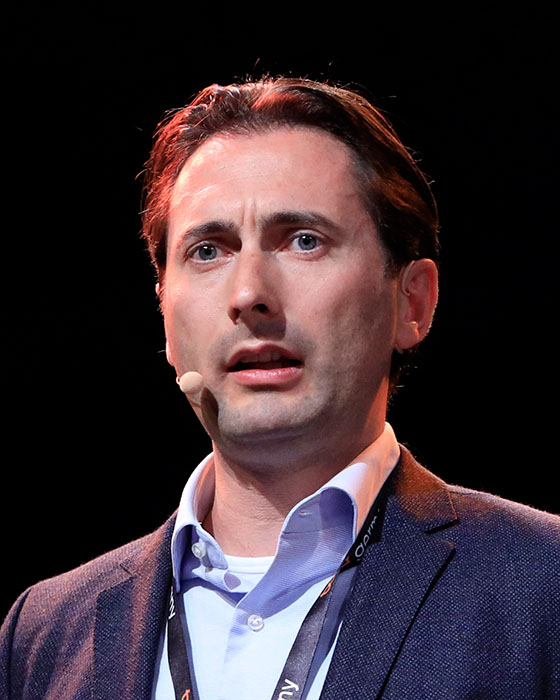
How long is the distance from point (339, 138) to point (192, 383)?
733mm

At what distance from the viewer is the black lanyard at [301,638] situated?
6.72ft

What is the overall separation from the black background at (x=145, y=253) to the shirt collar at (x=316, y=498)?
3.90 feet

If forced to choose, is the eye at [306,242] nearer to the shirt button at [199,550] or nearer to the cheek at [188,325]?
the cheek at [188,325]

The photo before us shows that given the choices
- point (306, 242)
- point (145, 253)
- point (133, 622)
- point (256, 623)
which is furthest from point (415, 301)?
point (145, 253)

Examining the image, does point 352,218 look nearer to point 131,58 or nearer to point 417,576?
point 417,576

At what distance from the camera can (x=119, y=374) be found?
12.9 ft

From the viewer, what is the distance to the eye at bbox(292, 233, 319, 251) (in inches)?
92.3

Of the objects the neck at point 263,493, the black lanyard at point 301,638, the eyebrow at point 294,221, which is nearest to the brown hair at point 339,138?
the eyebrow at point 294,221

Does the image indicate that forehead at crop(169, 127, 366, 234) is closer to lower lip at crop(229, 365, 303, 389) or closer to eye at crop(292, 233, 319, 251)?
eye at crop(292, 233, 319, 251)

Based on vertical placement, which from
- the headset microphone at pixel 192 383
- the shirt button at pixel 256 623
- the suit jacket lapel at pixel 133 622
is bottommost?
the suit jacket lapel at pixel 133 622

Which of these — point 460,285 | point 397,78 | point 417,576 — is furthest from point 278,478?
point 397,78

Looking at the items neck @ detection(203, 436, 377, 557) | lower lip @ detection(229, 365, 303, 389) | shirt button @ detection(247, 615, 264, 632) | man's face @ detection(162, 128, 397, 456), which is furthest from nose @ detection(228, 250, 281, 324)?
shirt button @ detection(247, 615, 264, 632)

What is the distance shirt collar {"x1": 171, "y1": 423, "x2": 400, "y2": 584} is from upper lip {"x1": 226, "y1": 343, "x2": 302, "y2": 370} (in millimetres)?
300

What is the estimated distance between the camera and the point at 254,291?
221 centimetres
